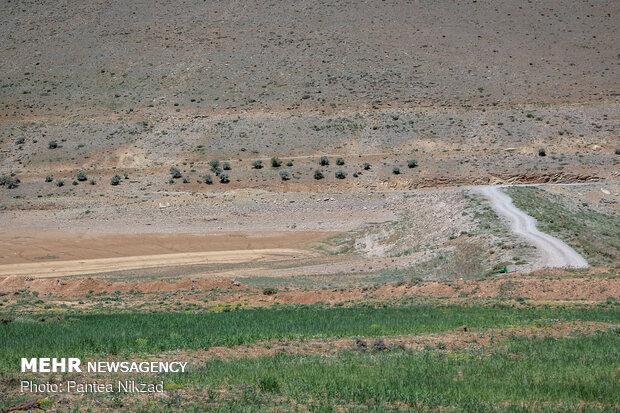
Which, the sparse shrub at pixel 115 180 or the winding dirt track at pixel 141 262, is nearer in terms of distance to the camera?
the winding dirt track at pixel 141 262

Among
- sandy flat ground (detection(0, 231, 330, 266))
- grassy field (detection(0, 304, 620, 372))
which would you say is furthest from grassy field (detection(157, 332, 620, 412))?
sandy flat ground (detection(0, 231, 330, 266))

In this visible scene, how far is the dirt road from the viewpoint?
33.6m

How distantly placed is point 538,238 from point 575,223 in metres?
6.69

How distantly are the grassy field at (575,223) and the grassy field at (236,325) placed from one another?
10896 mm

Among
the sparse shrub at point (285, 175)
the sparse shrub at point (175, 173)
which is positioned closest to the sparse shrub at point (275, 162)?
the sparse shrub at point (285, 175)

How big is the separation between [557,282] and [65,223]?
3243 centimetres

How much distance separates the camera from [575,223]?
43375mm

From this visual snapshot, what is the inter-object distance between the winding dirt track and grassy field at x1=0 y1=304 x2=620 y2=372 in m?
14.2

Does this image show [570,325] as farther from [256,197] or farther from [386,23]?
[386,23]

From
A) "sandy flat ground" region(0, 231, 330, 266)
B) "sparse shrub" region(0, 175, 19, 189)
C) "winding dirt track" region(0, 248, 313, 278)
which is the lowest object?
"winding dirt track" region(0, 248, 313, 278)

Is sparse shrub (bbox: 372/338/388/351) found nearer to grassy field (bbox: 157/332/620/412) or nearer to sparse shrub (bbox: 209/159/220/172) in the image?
grassy field (bbox: 157/332/620/412)

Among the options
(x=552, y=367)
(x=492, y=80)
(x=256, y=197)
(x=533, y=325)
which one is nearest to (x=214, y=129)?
(x=256, y=197)

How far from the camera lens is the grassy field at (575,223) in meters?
36.6

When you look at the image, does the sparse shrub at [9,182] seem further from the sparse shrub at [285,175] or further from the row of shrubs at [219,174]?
the sparse shrub at [285,175]
